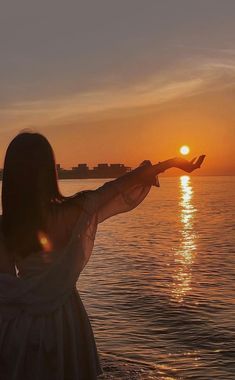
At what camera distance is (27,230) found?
329 centimetres

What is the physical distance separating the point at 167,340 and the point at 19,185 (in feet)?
29.8

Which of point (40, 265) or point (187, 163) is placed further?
point (187, 163)

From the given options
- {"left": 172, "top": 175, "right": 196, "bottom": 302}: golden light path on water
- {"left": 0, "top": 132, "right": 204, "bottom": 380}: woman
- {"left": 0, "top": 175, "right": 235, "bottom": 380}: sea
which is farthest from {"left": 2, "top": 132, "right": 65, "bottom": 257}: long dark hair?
{"left": 172, "top": 175, "right": 196, "bottom": 302}: golden light path on water

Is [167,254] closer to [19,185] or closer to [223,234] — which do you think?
[223,234]

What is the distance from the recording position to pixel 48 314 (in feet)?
10.7

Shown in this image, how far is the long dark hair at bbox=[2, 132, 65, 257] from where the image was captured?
10.4 ft

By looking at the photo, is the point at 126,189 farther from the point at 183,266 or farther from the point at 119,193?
the point at 183,266

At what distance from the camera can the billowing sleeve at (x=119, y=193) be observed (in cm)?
337

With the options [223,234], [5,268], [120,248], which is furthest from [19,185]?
[223,234]

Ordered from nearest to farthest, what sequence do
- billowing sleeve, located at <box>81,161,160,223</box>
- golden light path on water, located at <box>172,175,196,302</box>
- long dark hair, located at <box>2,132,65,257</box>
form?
1. long dark hair, located at <box>2,132,65,257</box>
2. billowing sleeve, located at <box>81,161,160,223</box>
3. golden light path on water, located at <box>172,175,196,302</box>

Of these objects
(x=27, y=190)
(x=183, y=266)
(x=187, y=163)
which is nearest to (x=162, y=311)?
(x=183, y=266)

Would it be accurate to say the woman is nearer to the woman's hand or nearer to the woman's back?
the woman's back

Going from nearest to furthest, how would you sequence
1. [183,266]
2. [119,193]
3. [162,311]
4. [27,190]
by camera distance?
1. [27,190]
2. [119,193]
3. [162,311]
4. [183,266]

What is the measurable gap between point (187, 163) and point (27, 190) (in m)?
1.04
